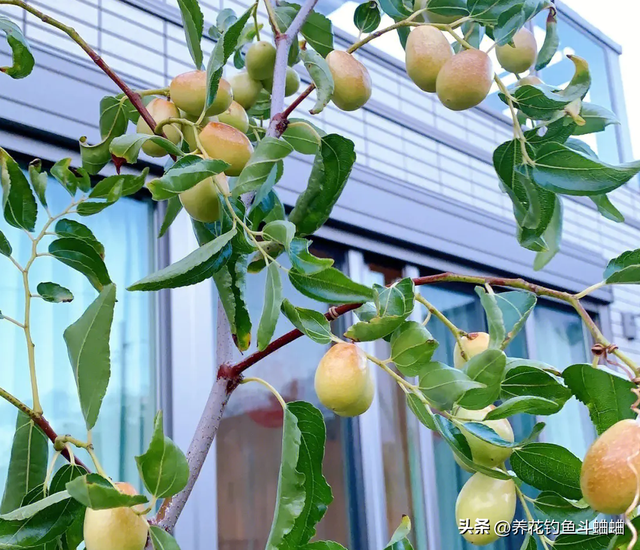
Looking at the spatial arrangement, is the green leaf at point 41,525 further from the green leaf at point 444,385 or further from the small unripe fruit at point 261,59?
the small unripe fruit at point 261,59

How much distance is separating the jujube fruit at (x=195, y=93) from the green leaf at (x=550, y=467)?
0.29 m

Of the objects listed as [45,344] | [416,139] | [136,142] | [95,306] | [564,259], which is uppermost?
[416,139]

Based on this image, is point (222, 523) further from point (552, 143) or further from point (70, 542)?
point (552, 143)

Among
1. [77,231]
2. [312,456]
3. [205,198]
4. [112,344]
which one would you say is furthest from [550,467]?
[112,344]

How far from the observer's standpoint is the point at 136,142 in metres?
0.43

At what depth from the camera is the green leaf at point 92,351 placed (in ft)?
1.24

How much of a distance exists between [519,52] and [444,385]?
0.36 m

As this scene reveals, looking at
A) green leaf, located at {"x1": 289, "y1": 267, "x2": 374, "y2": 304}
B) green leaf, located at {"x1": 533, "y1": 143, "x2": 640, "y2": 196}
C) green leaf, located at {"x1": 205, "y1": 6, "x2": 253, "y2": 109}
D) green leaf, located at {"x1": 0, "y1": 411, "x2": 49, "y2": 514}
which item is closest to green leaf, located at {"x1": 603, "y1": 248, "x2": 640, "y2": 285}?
green leaf, located at {"x1": 533, "y1": 143, "x2": 640, "y2": 196}

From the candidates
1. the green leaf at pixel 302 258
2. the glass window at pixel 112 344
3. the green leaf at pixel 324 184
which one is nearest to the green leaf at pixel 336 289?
the green leaf at pixel 302 258

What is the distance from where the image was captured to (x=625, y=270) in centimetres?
41

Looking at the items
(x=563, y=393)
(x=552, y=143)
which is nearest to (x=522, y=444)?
(x=563, y=393)

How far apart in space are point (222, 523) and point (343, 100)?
1.28 meters

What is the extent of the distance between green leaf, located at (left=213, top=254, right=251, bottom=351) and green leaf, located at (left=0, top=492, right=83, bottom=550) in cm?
14

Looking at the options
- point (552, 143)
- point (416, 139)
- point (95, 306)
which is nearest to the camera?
point (95, 306)
